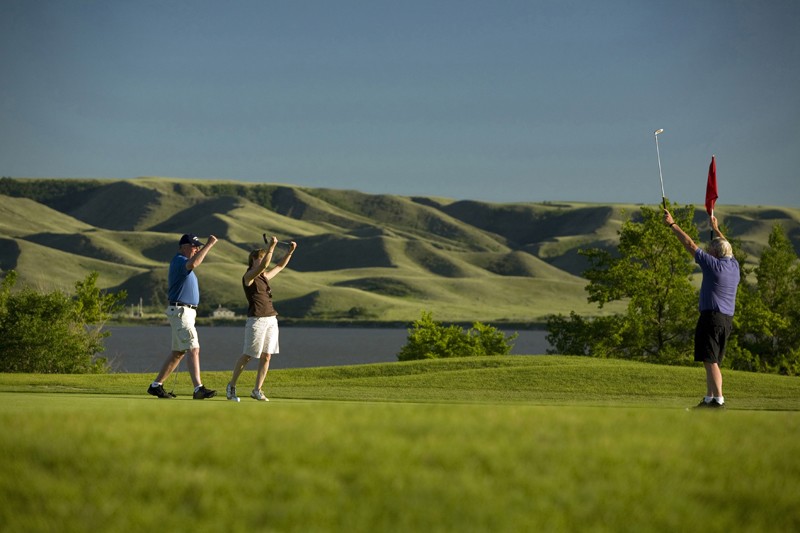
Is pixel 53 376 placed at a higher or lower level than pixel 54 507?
lower

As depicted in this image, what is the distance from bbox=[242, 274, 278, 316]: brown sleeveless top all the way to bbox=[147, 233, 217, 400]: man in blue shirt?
895 mm

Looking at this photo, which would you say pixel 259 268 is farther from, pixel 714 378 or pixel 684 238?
pixel 714 378

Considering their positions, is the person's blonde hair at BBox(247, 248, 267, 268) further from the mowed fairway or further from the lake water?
the lake water

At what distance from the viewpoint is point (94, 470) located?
7.81m

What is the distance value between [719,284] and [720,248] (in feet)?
1.70

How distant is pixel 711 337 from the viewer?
1423cm

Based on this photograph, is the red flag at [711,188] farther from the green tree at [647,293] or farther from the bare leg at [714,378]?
the green tree at [647,293]

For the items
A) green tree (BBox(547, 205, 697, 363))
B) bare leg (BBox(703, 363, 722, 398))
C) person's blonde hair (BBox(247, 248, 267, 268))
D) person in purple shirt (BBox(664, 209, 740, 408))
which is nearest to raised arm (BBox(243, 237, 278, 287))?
person's blonde hair (BBox(247, 248, 267, 268))

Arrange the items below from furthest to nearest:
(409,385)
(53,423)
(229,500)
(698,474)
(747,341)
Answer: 1. (747,341)
2. (409,385)
3. (53,423)
4. (698,474)
5. (229,500)

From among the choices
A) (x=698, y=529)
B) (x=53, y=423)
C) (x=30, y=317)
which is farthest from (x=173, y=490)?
(x=30, y=317)

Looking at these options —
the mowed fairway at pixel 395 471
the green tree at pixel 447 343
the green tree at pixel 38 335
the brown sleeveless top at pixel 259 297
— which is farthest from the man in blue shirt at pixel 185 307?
the green tree at pixel 447 343

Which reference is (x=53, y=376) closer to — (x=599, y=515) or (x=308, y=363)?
(x=599, y=515)

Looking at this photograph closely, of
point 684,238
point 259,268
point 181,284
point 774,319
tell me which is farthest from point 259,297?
point 774,319

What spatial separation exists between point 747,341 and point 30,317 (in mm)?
44044
